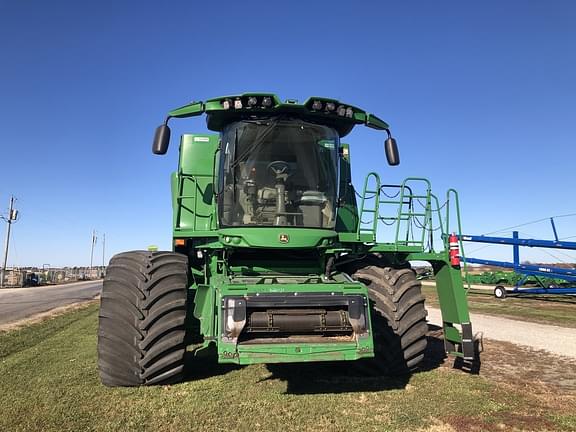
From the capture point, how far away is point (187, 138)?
9.05 meters

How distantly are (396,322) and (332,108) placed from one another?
9.56 feet

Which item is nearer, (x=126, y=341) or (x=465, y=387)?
(x=126, y=341)

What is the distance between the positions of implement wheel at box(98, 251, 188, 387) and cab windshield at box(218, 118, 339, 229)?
1.28 metres

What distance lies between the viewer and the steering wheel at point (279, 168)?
249 inches

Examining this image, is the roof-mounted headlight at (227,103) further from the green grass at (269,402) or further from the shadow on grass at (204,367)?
the green grass at (269,402)

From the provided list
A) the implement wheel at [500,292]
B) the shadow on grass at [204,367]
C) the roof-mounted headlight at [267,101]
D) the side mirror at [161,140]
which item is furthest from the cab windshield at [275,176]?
the implement wheel at [500,292]

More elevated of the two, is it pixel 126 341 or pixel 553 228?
pixel 553 228

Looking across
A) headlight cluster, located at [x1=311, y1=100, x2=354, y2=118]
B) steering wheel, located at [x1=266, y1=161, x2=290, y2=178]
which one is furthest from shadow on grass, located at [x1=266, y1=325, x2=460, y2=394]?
headlight cluster, located at [x1=311, y1=100, x2=354, y2=118]

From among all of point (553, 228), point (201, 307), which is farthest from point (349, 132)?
point (553, 228)

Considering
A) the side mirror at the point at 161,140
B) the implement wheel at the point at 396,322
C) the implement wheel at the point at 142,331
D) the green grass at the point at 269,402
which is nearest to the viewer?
the green grass at the point at 269,402

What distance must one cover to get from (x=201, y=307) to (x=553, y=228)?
80.8ft

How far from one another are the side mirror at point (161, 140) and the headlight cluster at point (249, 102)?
0.89m

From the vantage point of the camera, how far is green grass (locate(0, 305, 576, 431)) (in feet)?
14.9

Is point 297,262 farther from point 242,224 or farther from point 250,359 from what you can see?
point 250,359
